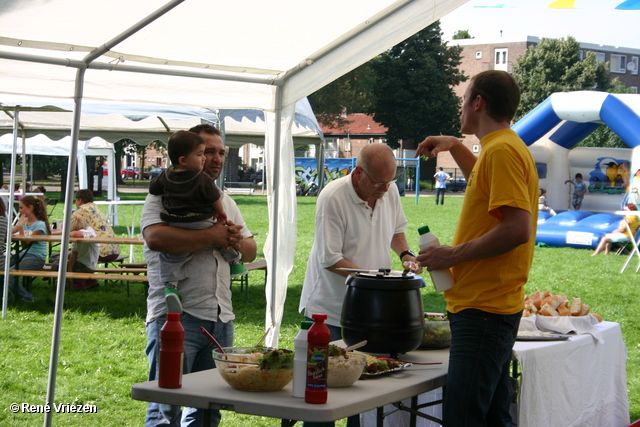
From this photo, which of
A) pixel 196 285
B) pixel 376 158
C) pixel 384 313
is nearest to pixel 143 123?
pixel 376 158

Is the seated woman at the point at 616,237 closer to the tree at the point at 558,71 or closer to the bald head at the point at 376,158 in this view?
the bald head at the point at 376,158

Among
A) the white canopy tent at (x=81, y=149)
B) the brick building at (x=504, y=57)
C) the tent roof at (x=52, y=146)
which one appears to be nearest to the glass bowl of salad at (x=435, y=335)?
the white canopy tent at (x=81, y=149)

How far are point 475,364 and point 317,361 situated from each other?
0.67m

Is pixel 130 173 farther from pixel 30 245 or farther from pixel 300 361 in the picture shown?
pixel 300 361

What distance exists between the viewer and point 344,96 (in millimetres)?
41281

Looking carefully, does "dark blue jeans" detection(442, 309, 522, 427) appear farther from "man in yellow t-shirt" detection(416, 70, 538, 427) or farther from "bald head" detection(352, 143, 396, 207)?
"bald head" detection(352, 143, 396, 207)

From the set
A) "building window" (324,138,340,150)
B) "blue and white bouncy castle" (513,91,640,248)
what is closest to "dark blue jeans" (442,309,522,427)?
"blue and white bouncy castle" (513,91,640,248)

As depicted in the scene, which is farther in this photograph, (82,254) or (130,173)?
(130,173)

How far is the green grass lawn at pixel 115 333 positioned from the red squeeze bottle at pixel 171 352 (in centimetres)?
241

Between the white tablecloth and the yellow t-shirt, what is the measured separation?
85cm

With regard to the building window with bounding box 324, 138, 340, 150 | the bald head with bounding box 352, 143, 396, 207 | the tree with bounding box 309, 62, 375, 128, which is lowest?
A: the bald head with bounding box 352, 143, 396, 207

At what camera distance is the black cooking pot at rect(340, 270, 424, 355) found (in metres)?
2.70

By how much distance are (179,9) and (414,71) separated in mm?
41932

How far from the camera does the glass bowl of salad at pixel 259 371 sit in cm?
221
